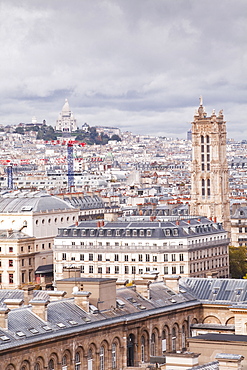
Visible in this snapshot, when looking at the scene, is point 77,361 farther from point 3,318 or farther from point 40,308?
point 3,318

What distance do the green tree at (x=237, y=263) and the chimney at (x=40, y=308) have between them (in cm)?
6376

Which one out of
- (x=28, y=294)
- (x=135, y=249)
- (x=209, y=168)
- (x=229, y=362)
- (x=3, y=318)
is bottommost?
(x=229, y=362)

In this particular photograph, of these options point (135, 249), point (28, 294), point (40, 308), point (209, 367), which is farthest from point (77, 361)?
point (135, 249)

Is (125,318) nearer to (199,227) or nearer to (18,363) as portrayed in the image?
(18,363)

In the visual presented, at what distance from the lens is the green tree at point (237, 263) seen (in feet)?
411

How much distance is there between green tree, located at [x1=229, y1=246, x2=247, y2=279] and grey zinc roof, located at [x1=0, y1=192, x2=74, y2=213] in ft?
55.7

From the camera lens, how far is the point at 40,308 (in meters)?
59.7

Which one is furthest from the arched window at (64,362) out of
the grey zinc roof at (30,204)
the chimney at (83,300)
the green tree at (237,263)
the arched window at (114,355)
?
the grey zinc roof at (30,204)

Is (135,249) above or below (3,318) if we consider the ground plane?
below

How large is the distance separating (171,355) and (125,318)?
42.0 ft

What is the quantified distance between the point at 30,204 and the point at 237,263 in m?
20.3

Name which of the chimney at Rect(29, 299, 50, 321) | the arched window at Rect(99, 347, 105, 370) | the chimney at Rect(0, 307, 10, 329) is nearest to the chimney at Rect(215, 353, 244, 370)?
the chimney at Rect(0, 307, 10, 329)

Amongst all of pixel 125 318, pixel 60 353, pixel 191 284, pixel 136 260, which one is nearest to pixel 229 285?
pixel 191 284

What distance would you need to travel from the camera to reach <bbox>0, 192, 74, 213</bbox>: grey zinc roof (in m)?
127
